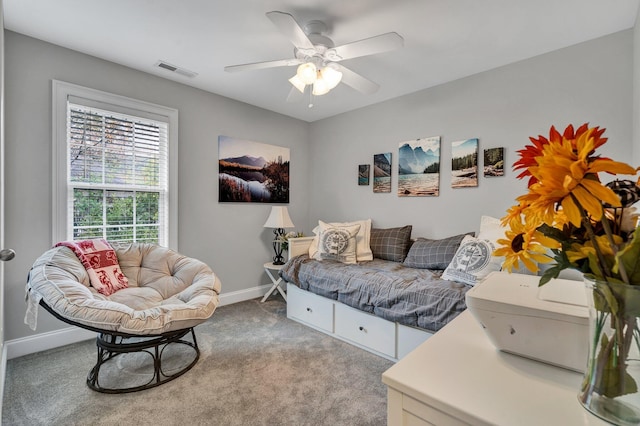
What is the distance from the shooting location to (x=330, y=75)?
2.10 metres

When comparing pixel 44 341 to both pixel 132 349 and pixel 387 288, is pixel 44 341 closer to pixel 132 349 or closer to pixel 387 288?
pixel 132 349

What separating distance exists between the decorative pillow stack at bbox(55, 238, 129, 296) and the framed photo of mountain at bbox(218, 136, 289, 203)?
1.32 m

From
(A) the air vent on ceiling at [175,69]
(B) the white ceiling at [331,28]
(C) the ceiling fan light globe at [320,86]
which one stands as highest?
(B) the white ceiling at [331,28]

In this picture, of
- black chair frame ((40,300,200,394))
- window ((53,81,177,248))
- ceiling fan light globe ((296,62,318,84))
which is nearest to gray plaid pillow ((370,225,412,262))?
ceiling fan light globe ((296,62,318,84))

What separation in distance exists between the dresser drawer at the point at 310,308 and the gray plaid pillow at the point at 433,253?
903 millimetres

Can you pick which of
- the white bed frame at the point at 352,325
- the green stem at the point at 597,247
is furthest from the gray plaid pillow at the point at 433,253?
the green stem at the point at 597,247

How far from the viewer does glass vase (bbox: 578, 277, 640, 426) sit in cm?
49

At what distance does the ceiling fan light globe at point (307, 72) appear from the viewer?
2029 mm

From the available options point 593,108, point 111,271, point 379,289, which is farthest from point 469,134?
point 111,271

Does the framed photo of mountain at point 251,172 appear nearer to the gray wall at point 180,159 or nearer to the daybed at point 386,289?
the gray wall at point 180,159

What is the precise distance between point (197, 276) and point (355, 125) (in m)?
2.66

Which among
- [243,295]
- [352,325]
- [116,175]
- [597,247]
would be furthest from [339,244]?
[597,247]

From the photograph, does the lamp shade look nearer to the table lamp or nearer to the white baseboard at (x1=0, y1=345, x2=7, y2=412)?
the table lamp

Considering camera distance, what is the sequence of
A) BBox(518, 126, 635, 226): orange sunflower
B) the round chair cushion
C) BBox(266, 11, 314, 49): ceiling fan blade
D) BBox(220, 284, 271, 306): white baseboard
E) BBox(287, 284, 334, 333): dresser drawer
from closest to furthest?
1. BBox(518, 126, 635, 226): orange sunflower
2. BBox(266, 11, 314, 49): ceiling fan blade
3. the round chair cushion
4. BBox(287, 284, 334, 333): dresser drawer
5. BBox(220, 284, 271, 306): white baseboard
